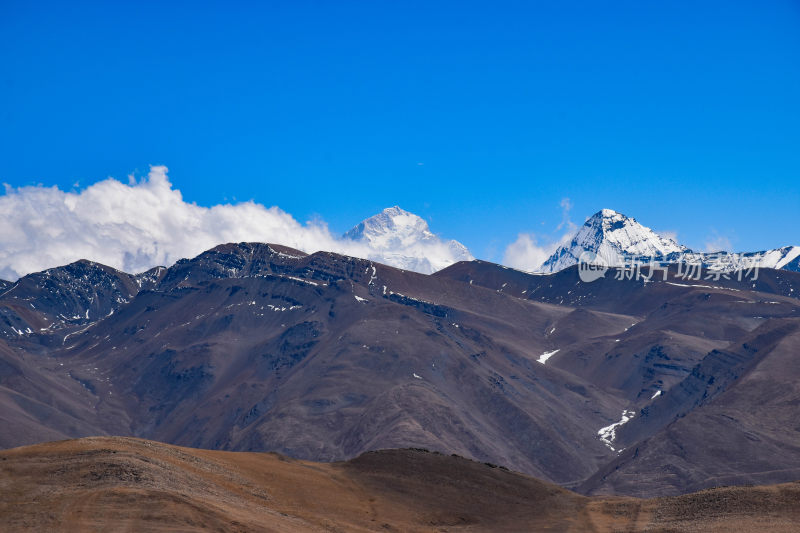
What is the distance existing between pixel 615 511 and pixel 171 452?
5459cm

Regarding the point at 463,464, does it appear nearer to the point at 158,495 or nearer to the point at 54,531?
the point at 158,495

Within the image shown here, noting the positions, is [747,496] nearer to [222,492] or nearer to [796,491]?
[796,491]

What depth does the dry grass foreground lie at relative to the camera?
86938 mm

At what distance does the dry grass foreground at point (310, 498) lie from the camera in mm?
86938

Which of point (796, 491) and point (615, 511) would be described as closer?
point (796, 491)

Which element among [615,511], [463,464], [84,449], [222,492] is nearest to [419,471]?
[463,464]

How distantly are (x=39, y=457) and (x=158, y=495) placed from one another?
20.5 meters

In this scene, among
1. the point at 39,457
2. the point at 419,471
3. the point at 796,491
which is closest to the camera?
the point at 39,457

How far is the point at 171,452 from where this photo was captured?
11381 cm

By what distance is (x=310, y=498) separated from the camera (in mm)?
111625

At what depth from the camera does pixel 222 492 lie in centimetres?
→ 10256

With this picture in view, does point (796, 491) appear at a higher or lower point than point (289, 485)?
higher

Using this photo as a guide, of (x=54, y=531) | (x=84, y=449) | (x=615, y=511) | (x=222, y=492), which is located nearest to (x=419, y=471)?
(x=615, y=511)

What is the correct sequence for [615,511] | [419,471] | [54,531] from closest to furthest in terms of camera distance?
[54,531] < [615,511] < [419,471]
